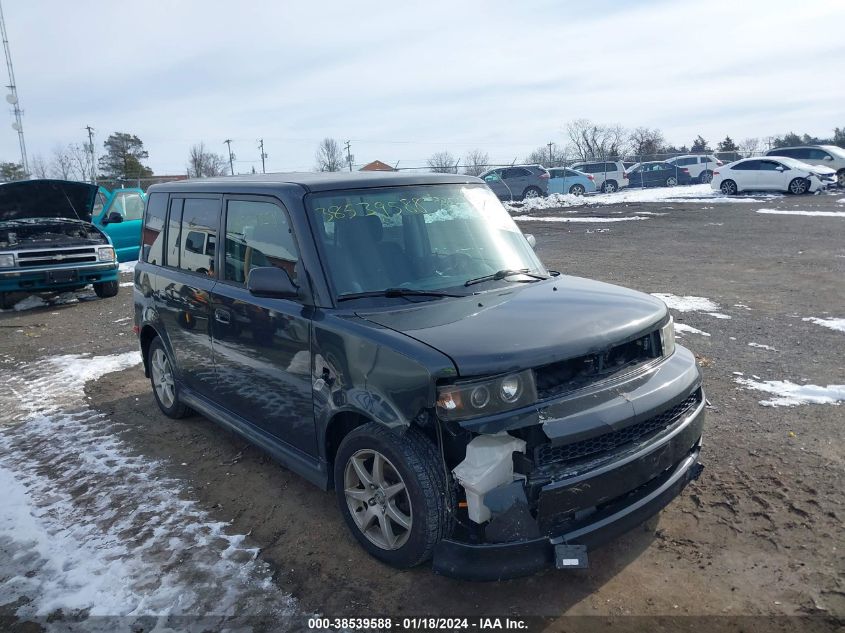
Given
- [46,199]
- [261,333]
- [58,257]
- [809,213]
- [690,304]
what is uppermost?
[46,199]

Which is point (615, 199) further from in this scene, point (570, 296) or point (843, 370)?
point (570, 296)

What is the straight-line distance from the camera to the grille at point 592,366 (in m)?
3.07

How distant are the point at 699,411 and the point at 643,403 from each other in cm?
61

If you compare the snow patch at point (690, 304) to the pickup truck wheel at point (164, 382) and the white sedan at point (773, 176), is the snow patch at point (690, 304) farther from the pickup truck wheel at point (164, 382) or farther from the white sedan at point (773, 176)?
the white sedan at point (773, 176)

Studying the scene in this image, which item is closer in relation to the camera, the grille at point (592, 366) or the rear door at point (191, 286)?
the grille at point (592, 366)

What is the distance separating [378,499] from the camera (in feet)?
11.0

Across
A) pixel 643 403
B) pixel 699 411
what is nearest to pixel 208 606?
pixel 643 403

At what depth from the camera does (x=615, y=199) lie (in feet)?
97.0

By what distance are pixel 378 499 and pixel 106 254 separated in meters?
10.7

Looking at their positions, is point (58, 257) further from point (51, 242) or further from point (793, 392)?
point (793, 392)

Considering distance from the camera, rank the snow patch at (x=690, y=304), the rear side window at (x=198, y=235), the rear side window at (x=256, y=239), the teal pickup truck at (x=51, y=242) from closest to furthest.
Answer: the rear side window at (x=256, y=239) → the rear side window at (x=198, y=235) → the snow patch at (x=690, y=304) → the teal pickup truck at (x=51, y=242)

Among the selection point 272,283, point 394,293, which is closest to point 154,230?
point 272,283

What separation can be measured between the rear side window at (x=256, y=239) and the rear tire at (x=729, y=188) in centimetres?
2764

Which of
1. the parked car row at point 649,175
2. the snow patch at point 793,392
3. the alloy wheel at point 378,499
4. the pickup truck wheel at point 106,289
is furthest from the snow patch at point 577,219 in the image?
the alloy wheel at point 378,499
